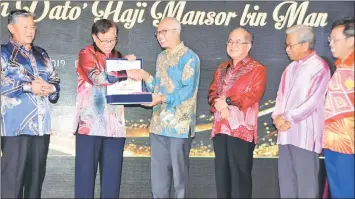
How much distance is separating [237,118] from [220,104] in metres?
0.19

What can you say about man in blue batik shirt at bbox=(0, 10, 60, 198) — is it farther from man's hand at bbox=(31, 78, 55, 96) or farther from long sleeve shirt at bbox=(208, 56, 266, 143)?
long sleeve shirt at bbox=(208, 56, 266, 143)

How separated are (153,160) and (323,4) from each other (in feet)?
7.08

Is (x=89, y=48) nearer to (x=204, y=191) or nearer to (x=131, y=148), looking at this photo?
(x=131, y=148)

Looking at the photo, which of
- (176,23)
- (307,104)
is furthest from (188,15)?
(307,104)

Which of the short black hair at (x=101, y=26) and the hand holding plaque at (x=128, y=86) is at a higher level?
the short black hair at (x=101, y=26)

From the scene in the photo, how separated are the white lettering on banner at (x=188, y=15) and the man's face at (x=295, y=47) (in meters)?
0.78

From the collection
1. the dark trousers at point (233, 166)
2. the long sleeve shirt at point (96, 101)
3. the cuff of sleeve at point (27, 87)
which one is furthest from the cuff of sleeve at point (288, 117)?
the cuff of sleeve at point (27, 87)

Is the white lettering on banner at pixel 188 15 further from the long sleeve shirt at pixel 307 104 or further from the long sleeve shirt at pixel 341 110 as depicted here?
the long sleeve shirt at pixel 341 110

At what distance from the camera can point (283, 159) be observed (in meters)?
4.81

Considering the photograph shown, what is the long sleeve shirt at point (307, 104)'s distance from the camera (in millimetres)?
4684

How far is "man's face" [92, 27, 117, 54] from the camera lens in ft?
16.3

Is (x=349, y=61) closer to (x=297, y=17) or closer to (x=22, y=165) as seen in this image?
(x=297, y=17)

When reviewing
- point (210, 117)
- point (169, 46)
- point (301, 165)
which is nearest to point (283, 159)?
point (301, 165)

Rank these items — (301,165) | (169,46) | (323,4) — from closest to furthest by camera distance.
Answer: (301,165), (169,46), (323,4)
